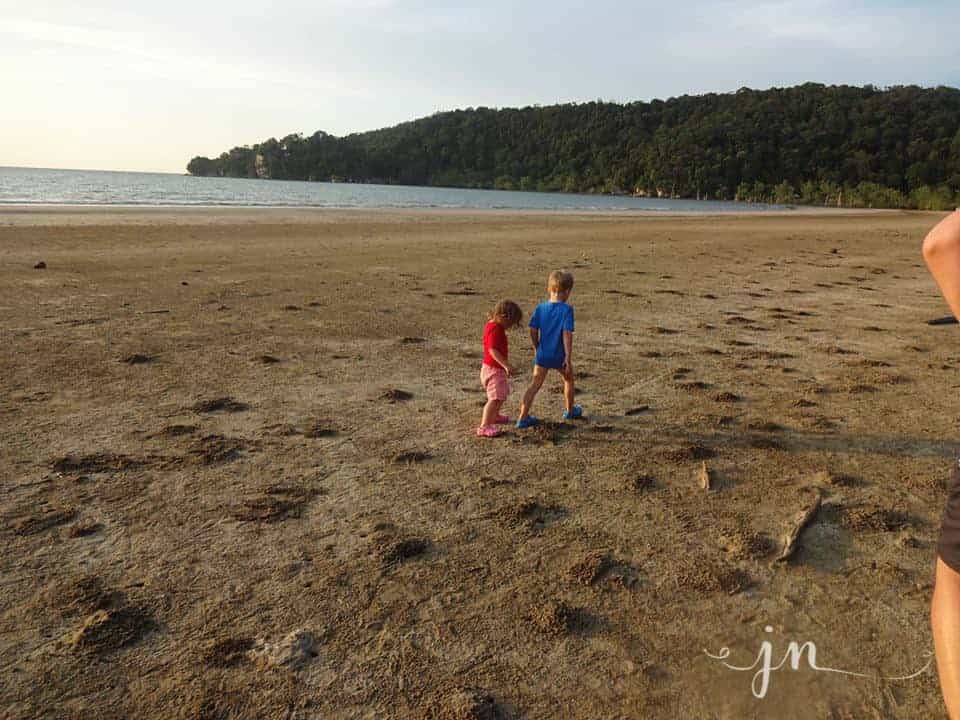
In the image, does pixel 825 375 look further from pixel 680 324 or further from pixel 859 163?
pixel 859 163

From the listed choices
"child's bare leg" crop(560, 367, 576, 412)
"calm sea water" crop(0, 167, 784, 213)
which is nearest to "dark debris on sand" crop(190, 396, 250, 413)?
"child's bare leg" crop(560, 367, 576, 412)

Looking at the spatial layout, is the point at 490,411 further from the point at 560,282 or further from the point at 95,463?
the point at 95,463

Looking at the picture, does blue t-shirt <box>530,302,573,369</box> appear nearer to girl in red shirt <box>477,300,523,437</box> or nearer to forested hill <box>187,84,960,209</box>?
girl in red shirt <box>477,300,523,437</box>

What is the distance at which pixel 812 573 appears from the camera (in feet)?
11.5

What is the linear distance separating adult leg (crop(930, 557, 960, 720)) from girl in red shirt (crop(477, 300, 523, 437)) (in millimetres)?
3520

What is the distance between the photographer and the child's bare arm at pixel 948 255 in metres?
1.90

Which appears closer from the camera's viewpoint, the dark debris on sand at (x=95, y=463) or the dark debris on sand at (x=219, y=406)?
the dark debris on sand at (x=95, y=463)

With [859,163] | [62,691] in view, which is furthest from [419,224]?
[859,163]

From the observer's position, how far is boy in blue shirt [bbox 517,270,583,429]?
5629 mm

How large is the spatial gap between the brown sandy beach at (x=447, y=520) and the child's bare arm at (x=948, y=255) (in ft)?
5.28
